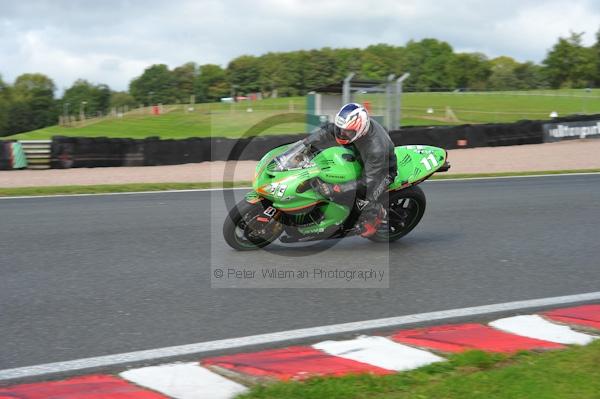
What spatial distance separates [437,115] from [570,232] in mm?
32475

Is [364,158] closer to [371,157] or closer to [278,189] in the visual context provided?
[371,157]

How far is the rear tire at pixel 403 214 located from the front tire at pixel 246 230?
1204 millimetres

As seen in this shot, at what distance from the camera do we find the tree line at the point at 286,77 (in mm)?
71750

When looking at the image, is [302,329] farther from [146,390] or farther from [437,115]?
[437,115]

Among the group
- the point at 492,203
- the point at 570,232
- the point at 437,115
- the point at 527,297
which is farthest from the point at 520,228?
the point at 437,115

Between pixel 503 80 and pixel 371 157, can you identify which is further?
pixel 503 80

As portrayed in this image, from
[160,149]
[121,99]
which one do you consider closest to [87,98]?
[121,99]

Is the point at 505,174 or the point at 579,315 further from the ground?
the point at 505,174

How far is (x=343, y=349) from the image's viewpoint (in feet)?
14.1

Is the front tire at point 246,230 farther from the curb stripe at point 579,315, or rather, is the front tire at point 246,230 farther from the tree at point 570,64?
the tree at point 570,64

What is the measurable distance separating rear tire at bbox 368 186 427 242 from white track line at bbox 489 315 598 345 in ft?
8.20

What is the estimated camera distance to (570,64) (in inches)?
3022

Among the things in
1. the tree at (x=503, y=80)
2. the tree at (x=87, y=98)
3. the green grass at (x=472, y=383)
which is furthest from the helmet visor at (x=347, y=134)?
the tree at (x=87, y=98)

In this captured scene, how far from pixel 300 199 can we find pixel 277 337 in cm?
226
